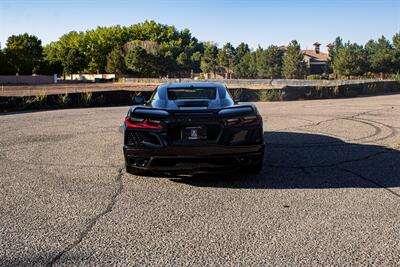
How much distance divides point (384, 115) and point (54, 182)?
12.1 meters

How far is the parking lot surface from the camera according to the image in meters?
3.19

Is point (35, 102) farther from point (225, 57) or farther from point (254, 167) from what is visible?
Result: point (225, 57)

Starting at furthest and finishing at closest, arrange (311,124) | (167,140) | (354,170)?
(311,124)
(354,170)
(167,140)

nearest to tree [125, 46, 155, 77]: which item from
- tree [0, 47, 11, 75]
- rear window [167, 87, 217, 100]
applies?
tree [0, 47, 11, 75]

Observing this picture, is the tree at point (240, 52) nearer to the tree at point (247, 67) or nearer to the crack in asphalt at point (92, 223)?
the tree at point (247, 67)

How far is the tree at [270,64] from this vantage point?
3639 inches

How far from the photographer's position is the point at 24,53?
8506 cm

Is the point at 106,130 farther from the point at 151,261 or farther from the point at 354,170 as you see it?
the point at 151,261

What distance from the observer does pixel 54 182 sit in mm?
5387

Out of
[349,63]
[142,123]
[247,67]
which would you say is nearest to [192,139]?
[142,123]

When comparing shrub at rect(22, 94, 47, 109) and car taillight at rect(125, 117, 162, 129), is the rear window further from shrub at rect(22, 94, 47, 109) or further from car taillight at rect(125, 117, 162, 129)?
shrub at rect(22, 94, 47, 109)

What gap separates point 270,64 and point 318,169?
295 feet

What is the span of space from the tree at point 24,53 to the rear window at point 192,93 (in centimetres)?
8624

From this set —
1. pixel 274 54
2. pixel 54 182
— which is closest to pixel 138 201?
pixel 54 182
